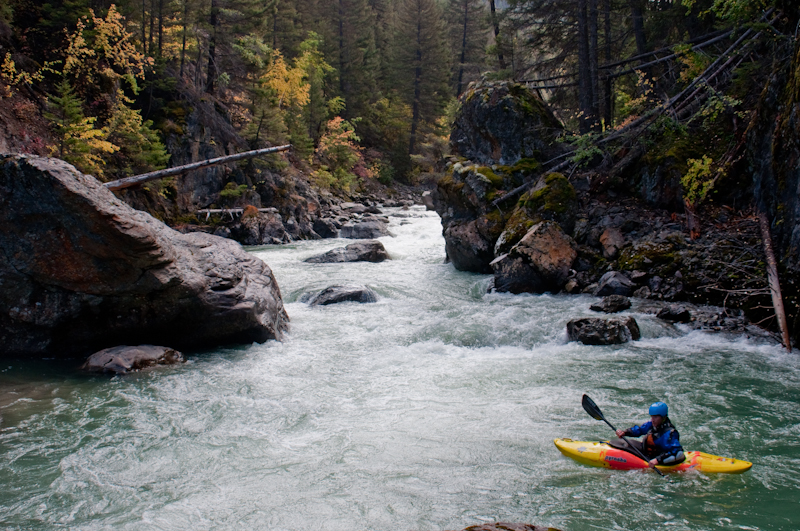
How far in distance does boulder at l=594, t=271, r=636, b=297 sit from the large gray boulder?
24.5ft

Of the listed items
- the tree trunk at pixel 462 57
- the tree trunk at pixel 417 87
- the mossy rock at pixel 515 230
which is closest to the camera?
the mossy rock at pixel 515 230

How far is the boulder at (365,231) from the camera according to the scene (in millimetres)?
23109

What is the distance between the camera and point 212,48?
24609 mm

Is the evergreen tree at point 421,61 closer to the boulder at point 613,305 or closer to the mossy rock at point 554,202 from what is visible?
the mossy rock at point 554,202

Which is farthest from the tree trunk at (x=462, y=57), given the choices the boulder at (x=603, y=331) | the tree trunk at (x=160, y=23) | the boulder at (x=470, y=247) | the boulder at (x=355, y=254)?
the boulder at (x=603, y=331)

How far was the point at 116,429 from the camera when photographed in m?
5.77

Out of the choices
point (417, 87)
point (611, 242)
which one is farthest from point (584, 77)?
point (417, 87)

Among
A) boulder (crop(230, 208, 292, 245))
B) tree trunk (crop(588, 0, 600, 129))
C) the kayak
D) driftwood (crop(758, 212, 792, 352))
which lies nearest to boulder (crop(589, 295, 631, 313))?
driftwood (crop(758, 212, 792, 352))

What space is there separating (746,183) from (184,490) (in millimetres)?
12081

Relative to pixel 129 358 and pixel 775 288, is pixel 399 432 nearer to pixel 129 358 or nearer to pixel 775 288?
pixel 129 358

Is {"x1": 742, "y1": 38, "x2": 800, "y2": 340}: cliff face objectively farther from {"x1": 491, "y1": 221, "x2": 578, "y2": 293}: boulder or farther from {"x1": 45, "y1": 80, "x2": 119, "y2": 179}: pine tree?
{"x1": 45, "y1": 80, "x2": 119, "y2": 179}: pine tree

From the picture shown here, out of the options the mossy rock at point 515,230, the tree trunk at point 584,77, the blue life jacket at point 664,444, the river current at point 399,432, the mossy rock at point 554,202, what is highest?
the tree trunk at point 584,77

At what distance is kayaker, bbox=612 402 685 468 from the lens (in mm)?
4816

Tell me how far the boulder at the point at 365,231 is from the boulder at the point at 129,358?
15.3 m
